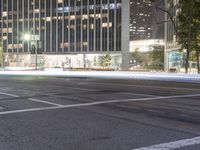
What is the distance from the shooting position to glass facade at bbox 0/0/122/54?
133 metres

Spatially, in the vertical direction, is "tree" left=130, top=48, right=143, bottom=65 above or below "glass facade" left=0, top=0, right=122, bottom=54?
below

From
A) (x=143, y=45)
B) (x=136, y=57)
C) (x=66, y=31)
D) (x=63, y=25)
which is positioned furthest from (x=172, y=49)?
(x=143, y=45)

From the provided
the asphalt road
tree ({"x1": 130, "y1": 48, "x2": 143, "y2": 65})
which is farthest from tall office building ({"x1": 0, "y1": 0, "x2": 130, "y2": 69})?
the asphalt road

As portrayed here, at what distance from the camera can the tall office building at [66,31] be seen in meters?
131

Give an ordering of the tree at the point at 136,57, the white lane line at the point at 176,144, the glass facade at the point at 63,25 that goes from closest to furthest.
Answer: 1. the white lane line at the point at 176,144
2. the glass facade at the point at 63,25
3. the tree at the point at 136,57

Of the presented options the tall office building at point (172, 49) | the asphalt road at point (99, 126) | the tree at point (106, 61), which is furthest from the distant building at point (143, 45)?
the asphalt road at point (99, 126)

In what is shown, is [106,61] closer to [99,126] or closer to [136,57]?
[136,57]

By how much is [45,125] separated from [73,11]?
438ft

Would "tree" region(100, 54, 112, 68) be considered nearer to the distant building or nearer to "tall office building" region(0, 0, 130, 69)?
"tall office building" region(0, 0, 130, 69)

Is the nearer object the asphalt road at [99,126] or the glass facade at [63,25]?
the asphalt road at [99,126]

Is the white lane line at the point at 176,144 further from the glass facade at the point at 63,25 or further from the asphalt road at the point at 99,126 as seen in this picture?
the glass facade at the point at 63,25

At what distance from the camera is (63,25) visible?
14200cm

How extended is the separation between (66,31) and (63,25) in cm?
299

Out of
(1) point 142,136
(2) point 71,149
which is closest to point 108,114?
(1) point 142,136
